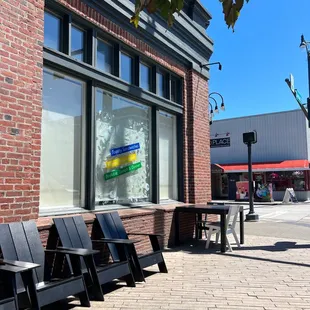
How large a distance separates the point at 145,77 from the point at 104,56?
1382mm

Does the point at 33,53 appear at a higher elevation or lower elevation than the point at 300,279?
higher

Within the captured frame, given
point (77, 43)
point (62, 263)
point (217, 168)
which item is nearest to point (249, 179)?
point (77, 43)

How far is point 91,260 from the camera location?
4.13m

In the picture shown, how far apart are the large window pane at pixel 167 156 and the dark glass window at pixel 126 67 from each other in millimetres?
1348

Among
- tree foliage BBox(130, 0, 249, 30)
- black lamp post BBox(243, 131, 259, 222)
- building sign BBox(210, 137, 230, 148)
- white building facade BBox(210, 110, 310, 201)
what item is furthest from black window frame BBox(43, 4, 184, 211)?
building sign BBox(210, 137, 230, 148)

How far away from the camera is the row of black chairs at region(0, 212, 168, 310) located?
3.31 metres

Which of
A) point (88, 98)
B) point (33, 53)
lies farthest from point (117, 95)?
point (33, 53)

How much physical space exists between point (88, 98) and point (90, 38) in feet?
3.34

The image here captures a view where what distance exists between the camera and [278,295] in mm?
4480

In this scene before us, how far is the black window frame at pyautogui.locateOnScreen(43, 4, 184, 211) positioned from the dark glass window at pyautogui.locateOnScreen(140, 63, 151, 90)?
69 mm

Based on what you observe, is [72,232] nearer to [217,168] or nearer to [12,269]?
[12,269]

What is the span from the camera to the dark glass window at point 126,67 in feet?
23.2

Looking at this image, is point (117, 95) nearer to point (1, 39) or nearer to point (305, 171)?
point (1, 39)

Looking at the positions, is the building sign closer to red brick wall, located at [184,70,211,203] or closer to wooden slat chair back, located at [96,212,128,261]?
red brick wall, located at [184,70,211,203]
